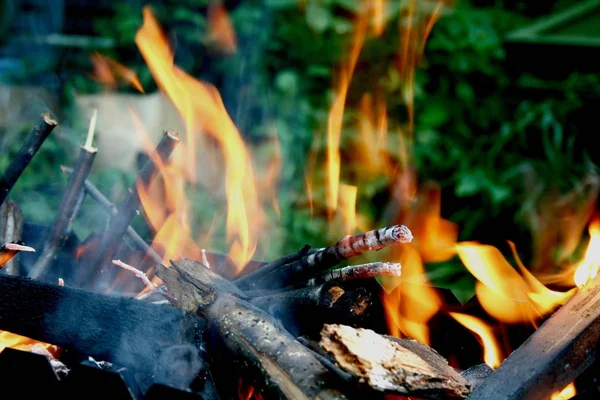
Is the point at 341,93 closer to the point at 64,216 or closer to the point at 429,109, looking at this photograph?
the point at 429,109

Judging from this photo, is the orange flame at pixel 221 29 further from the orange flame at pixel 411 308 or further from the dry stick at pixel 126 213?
the orange flame at pixel 411 308

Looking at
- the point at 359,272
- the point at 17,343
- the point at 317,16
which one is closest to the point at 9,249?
the point at 17,343

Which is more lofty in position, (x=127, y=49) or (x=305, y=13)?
(x=305, y=13)

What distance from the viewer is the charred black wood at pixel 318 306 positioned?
5.46ft

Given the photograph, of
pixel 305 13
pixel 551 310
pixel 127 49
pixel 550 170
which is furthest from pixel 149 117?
pixel 551 310

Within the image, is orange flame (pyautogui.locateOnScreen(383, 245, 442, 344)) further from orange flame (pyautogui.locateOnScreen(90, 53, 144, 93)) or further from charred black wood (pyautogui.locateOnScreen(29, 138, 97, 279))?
orange flame (pyautogui.locateOnScreen(90, 53, 144, 93))

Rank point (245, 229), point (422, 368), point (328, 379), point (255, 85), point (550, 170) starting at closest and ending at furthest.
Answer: point (328, 379) → point (422, 368) → point (245, 229) → point (550, 170) → point (255, 85)

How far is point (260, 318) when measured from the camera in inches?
61.4

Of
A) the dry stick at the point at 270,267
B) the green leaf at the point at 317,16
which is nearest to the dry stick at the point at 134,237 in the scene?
Result: the dry stick at the point at 270,267

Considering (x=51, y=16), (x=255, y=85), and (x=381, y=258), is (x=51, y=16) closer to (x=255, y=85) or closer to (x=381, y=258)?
(x=255, y=85)

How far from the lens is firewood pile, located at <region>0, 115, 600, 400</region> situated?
1.37m

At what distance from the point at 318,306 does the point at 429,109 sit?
3.22 metres

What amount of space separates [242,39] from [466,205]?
217 centimetres

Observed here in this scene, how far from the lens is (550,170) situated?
4.35 metres
